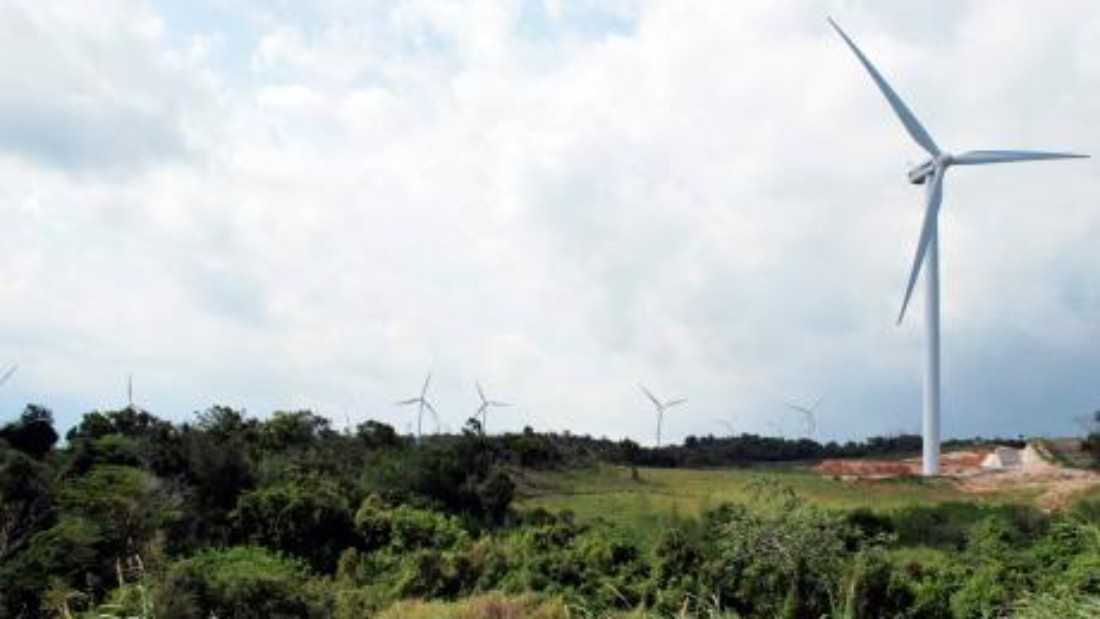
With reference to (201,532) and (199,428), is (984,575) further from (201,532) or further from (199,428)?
(199,428)

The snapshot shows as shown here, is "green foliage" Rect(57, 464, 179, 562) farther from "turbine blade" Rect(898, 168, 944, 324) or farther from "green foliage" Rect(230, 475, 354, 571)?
"turbine blade" Rect(898, 168, 944, 324)

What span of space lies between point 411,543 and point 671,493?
18783 mm

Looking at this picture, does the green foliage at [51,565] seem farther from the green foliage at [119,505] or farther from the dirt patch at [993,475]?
the dirt patch at [993,475]

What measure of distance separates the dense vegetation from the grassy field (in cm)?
227

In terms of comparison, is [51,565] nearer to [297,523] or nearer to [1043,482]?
[297,523]

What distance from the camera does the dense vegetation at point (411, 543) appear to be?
4641 cm

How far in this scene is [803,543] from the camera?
51125 millimetres

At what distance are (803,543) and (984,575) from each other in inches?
236

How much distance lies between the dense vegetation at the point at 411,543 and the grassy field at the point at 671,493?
2.27 m

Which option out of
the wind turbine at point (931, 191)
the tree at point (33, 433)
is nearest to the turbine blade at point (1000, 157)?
the wind turbine at point (931, 191)

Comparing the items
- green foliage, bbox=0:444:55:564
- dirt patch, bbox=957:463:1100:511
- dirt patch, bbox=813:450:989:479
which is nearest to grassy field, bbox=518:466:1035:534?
dirt patch, bbox=957:463:1100:511

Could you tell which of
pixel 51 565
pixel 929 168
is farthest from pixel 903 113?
pixel 51 565

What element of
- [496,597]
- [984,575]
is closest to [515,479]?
[496,597]

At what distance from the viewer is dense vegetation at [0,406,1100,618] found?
46.4 metres
